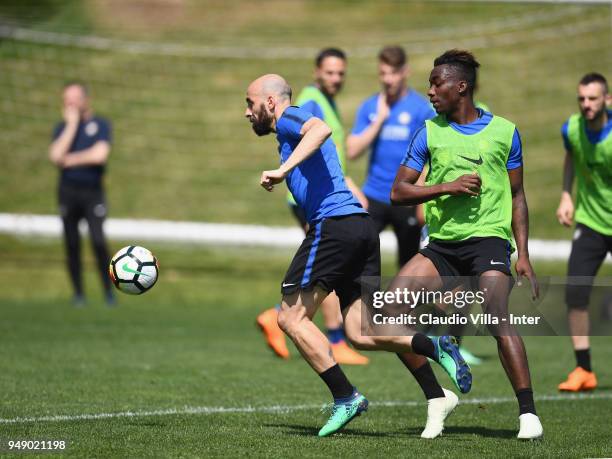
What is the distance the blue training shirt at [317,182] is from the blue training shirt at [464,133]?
0.44 m

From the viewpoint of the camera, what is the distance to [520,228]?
6.92 metres

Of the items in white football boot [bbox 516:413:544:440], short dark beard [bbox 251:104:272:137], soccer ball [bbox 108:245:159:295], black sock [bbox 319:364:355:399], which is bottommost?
white football boot [bbox 516:413:544:440]

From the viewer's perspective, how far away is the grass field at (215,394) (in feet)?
20.9

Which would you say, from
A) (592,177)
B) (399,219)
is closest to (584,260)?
(592,177)

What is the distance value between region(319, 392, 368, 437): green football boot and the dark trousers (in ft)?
30.1

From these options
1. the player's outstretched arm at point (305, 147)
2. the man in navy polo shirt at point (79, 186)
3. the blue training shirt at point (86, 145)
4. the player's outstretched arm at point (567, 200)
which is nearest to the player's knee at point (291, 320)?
the player's outstretched arm at point (305, 147)

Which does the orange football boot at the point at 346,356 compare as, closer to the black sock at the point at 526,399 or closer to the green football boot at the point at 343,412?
the green football boot at the point at 343,412

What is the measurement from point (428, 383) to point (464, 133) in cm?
158

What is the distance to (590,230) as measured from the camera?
9594mm

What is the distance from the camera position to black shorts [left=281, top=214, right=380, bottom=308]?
6848 millimetres

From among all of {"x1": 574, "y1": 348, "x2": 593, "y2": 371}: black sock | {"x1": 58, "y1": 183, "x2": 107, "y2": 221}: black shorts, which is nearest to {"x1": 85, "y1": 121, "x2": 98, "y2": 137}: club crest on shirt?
{"x1": 58, "y1": 183, "x2": 107, "y2": 221}: black shorts

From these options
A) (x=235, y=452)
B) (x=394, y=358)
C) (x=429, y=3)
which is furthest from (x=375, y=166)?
(x=429, y=3)

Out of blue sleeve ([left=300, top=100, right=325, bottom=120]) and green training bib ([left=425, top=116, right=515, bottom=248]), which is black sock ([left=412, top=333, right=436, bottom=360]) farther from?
blue sleeve ([left=300, top=100, right=325, bottom=120])

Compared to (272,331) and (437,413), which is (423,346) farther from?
(272,331)
